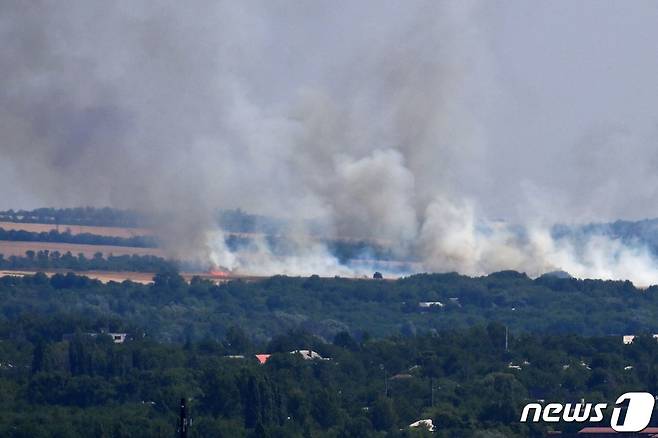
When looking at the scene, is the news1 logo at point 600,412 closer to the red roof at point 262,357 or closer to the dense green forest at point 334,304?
the red roof at point 262,357

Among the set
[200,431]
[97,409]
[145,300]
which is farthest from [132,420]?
[145,300]

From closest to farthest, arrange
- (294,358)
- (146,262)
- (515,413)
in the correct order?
(515,413)
(294,358)
(146,262)

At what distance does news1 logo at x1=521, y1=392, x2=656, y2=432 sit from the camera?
9356 centimetres

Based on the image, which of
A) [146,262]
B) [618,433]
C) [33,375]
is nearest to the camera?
[618,433]

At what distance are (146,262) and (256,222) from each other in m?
8.05

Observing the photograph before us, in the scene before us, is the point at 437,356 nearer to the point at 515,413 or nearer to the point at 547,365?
the point at 547,365

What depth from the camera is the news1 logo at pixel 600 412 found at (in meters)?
93.6

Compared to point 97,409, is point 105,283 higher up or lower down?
higher up

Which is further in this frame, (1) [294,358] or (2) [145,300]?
(2) [145,300]

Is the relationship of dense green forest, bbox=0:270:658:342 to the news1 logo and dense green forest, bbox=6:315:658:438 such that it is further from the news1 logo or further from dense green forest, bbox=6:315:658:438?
the news1 logo

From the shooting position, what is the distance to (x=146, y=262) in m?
193

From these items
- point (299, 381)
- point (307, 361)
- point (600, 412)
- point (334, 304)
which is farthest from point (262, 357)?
point (334, 304)

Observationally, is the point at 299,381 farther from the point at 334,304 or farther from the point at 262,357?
the point at 334,304

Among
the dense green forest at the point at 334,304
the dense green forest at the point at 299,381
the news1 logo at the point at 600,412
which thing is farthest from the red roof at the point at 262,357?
the news1 logo at the point at 600,412
